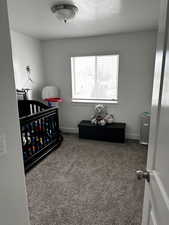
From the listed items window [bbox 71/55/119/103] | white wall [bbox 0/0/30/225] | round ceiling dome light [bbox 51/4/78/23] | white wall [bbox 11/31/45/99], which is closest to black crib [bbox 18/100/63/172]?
white wall [bbox 11/31/45/99]

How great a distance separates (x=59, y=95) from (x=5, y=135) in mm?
3302

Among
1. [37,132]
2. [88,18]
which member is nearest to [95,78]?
[88,18]

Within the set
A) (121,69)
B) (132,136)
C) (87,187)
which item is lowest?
(87,187)

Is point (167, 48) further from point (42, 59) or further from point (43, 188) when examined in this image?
point (42, 59)

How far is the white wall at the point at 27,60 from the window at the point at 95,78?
2.85 ft

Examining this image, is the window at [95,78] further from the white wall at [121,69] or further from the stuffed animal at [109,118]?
the stuffed animal at [109,118]

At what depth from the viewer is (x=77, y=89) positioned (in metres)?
4.15

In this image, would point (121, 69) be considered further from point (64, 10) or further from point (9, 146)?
point (9, 146)

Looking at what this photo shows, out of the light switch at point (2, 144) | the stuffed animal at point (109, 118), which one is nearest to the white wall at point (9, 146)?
the light switch at point (2, 144)

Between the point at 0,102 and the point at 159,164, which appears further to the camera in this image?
the point at 0,102

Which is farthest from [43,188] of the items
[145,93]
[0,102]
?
[145,93]

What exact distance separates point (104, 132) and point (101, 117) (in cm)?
40

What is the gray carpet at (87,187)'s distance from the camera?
168cm

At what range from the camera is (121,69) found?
3557 millimetres
